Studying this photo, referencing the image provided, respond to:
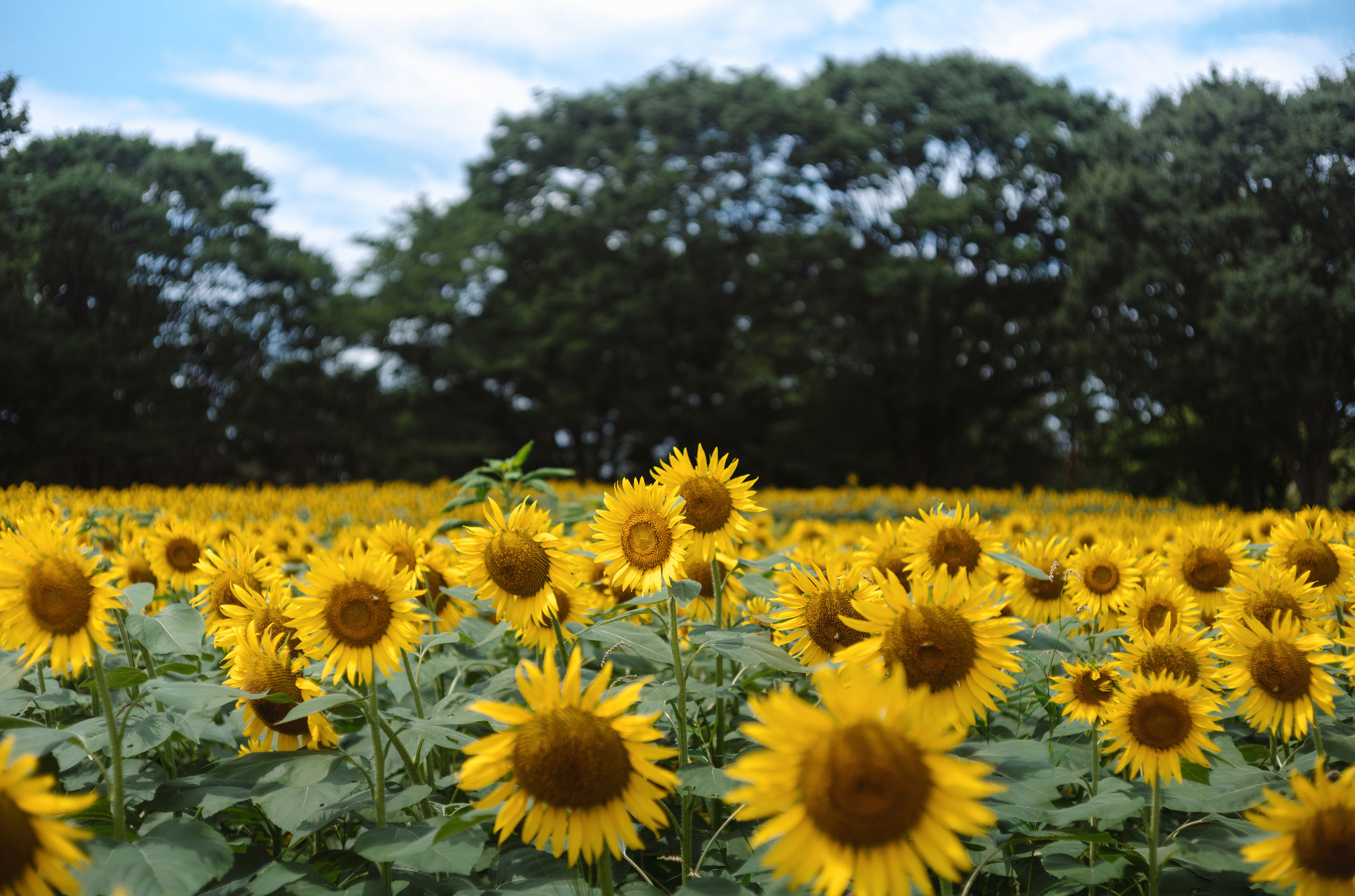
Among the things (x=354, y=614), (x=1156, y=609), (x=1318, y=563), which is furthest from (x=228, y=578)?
(x=1318, y=563)

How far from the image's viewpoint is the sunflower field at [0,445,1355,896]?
1.36 meters

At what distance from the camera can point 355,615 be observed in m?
2.18

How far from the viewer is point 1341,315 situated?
14969 millimetres

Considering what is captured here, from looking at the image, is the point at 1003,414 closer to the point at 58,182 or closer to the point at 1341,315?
the point at 1341,315

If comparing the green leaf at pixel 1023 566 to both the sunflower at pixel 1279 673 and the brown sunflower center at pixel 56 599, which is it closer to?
the sunflower at pixel 1279 673

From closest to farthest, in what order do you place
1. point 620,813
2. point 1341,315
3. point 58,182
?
point 620,813 < point 58,182 < point 1341,315

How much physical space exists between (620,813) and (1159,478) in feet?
76.0

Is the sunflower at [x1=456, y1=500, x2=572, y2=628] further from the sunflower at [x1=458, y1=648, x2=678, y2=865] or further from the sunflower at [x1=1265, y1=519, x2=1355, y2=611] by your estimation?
the sunflower at [x1=1265, y1=519, x2=1355, y2=611]

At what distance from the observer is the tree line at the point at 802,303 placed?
16.5m

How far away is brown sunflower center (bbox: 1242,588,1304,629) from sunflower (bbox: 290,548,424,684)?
238 cm

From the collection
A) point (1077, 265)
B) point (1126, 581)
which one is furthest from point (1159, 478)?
point (1126, 581)

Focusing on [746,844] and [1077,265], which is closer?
[746,844]

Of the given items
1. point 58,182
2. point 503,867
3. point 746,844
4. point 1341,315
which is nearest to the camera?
point 503,867

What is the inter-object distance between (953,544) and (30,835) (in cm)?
220
